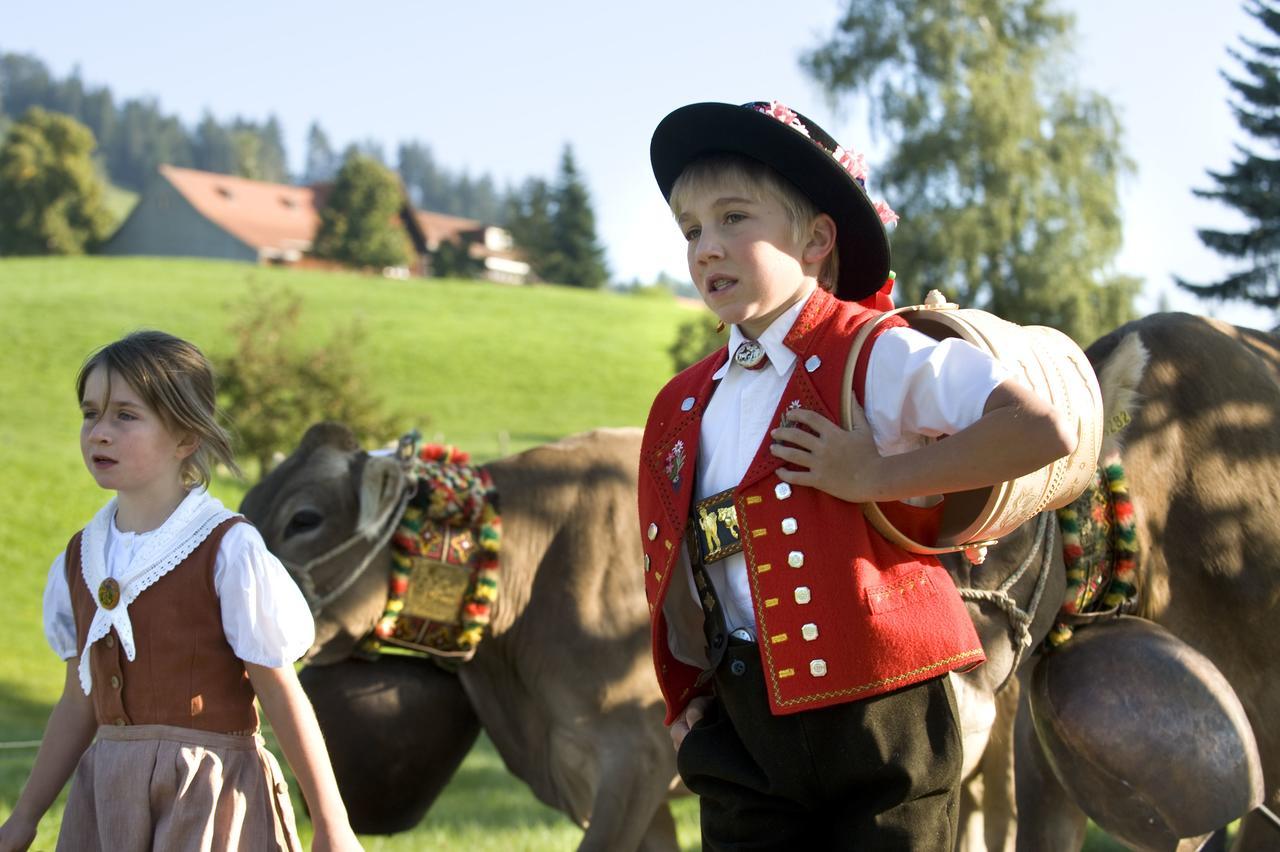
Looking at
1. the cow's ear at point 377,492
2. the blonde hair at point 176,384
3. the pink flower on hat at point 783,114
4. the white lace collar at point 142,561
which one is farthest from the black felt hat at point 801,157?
the cow's ear at point 377,492

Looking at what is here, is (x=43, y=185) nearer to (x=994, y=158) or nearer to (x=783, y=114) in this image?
(x=994, y=158)

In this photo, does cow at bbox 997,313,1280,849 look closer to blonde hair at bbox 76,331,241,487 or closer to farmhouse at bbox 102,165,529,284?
blonde hair at bbox 76,331,241,487

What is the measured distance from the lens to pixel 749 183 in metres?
2.61

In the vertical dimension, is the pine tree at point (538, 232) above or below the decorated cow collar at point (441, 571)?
above

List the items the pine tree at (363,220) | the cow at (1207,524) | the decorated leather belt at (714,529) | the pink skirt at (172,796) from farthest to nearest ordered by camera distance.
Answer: the pine tree at (363,220) < the cow at (1207,524) < the pink skirt at (172,796) < the decorated leather belt at (714,529)

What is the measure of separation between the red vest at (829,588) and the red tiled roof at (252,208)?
269ft

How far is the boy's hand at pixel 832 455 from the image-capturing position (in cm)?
232

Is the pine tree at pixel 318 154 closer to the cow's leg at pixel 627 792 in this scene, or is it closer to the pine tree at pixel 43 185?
the pine tree at pixel 43 185

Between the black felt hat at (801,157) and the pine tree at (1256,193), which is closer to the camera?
the black felt hat at (801,157)

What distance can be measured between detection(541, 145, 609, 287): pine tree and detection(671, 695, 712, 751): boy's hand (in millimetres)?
75505

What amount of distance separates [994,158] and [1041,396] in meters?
26.8

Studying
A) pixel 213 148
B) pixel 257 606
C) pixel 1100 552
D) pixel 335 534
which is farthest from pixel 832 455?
Result: pixel 213 148

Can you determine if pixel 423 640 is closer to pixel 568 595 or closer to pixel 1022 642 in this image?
pixel 568 595

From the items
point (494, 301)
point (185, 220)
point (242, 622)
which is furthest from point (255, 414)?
point (185, 220)
